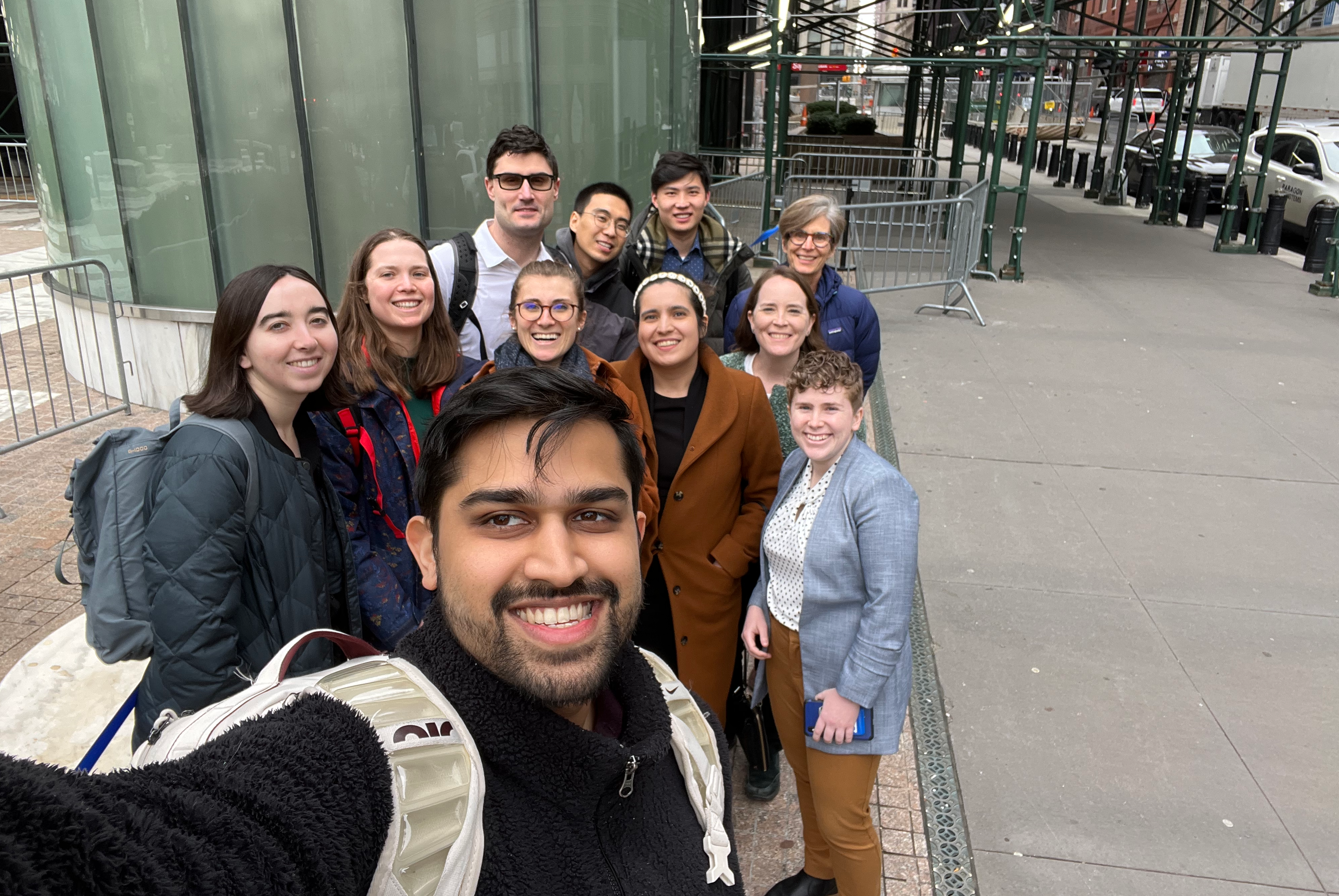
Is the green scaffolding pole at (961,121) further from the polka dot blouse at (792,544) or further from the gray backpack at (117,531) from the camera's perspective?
the gray backpack at (117,531)

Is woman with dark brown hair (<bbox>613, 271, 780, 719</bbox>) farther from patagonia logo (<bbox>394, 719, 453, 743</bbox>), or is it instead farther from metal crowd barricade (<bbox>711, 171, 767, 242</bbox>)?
metal crowd barricade (<bbox>711, 171, 767, 242</bbox>)

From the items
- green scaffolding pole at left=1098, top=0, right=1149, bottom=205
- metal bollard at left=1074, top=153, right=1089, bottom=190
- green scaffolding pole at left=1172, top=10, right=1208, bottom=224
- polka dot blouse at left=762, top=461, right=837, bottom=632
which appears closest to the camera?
polka dot blouse at left=762, top=461, right=837, bottom=632

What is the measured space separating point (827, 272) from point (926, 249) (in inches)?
265

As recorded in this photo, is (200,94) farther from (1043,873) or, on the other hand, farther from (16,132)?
(16,132)

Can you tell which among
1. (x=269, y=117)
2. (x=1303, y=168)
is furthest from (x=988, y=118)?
(x=269, y=117)

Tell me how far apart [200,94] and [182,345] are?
192 cm

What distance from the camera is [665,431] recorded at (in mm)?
2994

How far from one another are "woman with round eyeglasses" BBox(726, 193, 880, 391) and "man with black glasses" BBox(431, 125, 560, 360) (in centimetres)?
94

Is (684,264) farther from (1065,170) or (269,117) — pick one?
(1065,170)

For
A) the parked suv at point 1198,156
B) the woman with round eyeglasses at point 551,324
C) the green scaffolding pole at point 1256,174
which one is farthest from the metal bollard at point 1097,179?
the woman with round eyeglasses at point 551,324

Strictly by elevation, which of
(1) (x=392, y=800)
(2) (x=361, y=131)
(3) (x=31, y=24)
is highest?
(3) (x=31, y=24)

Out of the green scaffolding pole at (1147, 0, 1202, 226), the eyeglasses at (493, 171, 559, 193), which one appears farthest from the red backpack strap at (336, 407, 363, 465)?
the green scaffolding pole at (1147, 0, 1202, 226)

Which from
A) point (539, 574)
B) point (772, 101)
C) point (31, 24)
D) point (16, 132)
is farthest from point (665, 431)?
point (16, 132)

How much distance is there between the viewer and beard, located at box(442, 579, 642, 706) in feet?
3.64
